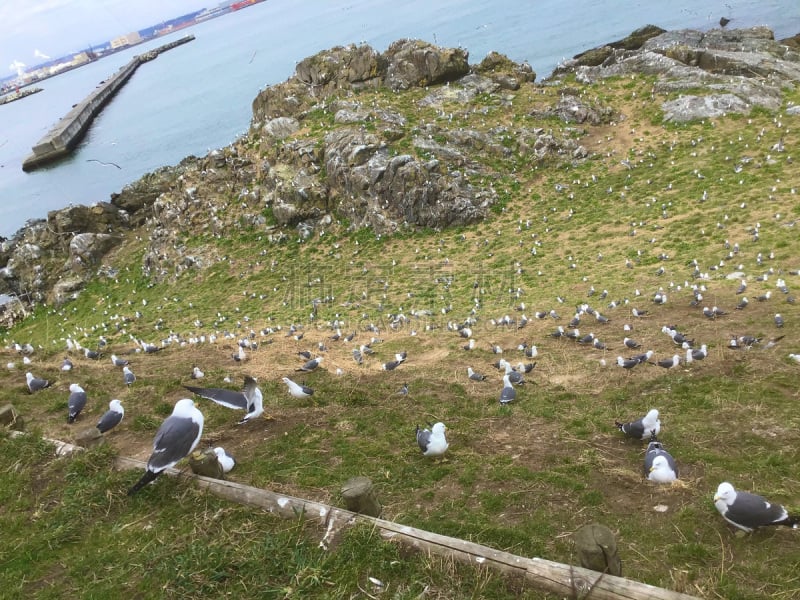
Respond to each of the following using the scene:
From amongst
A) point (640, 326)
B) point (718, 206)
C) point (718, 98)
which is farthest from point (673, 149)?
point (640, 326)

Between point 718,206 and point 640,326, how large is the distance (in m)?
13.0

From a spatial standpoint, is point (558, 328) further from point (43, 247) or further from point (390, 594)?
point (43, 247)

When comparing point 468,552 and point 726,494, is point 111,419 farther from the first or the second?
point 726,494

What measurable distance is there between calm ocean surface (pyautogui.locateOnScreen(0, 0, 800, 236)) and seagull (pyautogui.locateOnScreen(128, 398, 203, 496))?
61.6m

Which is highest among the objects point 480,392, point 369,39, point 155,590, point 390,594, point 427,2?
point 427,2

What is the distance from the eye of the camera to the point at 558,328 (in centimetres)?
1675

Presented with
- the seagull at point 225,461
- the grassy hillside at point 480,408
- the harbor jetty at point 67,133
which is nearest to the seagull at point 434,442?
the grassy hillside at point 480,408

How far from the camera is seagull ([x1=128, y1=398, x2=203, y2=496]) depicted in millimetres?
6902

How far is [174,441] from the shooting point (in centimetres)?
723

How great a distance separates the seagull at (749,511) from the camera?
6082 millimetres

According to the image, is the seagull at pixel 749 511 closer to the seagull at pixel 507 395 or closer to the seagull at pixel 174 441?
the seagull at pixel 507 395

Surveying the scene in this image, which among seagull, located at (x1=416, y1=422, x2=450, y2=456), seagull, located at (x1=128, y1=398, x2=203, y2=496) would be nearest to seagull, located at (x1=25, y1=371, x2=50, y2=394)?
seagull, located at (x1=128, y1=398, x2=203, y2=496)

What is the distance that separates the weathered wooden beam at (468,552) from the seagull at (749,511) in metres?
2.62

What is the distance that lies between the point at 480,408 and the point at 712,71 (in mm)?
42786
